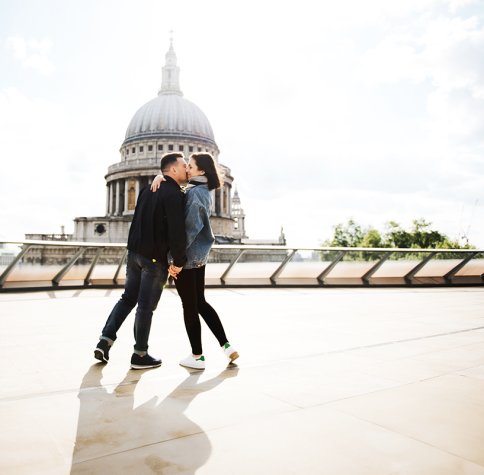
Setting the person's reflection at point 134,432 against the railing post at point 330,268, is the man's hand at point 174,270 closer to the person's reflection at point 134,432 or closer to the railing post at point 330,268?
the person's reflection at point 134,432

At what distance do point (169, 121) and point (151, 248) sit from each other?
78741mm

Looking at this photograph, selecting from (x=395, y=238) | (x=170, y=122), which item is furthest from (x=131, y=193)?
(x=395, y=238)

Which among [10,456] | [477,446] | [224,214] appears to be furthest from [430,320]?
[224,214]

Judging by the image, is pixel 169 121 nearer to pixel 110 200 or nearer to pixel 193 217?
pixel 110 200

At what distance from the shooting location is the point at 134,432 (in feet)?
8.14

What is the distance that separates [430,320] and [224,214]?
6725 cm

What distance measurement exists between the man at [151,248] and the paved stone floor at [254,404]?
24 cm

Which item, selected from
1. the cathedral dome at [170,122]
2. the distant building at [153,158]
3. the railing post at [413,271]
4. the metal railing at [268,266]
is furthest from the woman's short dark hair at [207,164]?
the cathedral dome at [170,122]

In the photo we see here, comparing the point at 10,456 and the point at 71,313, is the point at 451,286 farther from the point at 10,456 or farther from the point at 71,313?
the point at 10,456

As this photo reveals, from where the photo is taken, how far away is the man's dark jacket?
4023 millimetres

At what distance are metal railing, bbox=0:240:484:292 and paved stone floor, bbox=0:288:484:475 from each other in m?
5.55

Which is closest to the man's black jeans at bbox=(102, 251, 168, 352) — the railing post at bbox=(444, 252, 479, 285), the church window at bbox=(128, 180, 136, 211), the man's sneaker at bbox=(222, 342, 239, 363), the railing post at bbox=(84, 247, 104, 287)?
the man's sneaker at bbox=(222, 342, 239, 363)

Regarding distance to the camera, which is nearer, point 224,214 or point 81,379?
point 81,379

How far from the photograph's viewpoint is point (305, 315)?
728 centimetres
